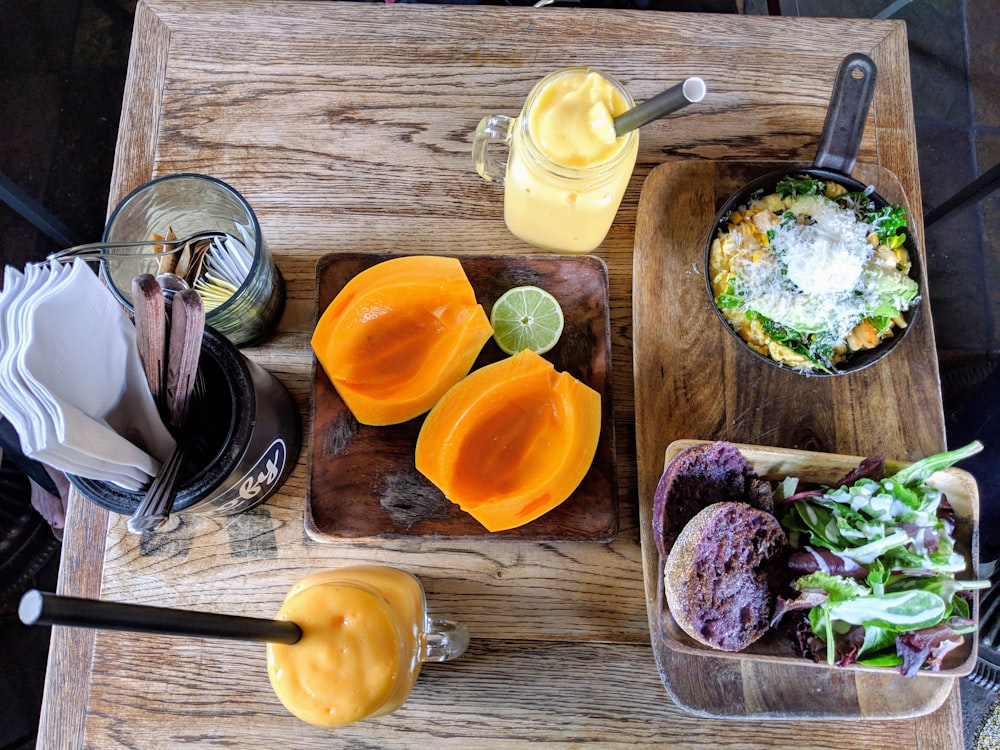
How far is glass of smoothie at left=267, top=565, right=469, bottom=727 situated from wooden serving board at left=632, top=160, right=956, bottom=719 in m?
0.43

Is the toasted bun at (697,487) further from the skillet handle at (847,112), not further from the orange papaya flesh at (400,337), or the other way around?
the skillet handle at (847,112)

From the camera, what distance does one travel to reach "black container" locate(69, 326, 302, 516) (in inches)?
35.5

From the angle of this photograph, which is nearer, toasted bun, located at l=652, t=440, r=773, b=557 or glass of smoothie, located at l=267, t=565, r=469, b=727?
glass of smoothie, located at l=267, t=565, r=469, b=727

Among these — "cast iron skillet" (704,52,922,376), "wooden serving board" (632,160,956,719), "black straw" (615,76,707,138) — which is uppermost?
→ "cast iron skillet" (704,52,922,376)

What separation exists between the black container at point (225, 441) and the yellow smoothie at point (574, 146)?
1.69ft

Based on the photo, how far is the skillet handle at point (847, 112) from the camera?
1.21 metres

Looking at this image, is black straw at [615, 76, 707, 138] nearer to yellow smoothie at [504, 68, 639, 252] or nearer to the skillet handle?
yellow smoothie at [504, 68, 639, 252]

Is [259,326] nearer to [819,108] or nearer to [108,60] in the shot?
[819,108]

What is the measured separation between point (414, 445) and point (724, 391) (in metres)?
0.54

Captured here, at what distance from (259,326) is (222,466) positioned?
342 millimetres

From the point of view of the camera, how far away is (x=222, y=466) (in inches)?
36.4

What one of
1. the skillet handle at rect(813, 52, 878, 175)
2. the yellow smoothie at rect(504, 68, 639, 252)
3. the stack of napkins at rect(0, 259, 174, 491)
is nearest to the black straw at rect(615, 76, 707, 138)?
the yellow smoothie at rect(504, 68, 639, 252)

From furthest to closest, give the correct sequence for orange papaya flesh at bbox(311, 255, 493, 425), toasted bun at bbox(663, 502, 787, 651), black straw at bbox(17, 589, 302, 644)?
orange papaya flesh at bbox(311, 255, 493, 425) < toasted bun at bbox(663, 502, 787, 651) < black straw at bbox(17, 589, 302, 644)

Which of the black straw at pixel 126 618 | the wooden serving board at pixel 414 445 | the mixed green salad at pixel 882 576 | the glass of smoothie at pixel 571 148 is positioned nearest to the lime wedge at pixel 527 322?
the wooden serving board at pixel 414 445
